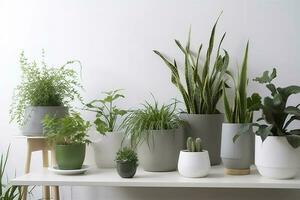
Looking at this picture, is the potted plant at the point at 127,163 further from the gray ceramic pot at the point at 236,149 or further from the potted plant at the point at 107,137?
the gray ceramic pot at the point at 236,149

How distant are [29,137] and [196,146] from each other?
0.69 metres

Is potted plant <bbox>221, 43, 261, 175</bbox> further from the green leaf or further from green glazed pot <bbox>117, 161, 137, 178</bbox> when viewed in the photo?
green glazed pot <bbox>117, 161, 137, 178</bbox>

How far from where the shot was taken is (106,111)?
5.54 ft

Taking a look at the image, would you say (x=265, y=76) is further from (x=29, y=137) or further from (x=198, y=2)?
(x=29, y=137)

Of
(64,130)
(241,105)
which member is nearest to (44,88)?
(64,130)

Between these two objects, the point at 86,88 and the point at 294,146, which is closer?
the point at 294,146

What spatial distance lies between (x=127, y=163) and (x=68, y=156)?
24 centimetres

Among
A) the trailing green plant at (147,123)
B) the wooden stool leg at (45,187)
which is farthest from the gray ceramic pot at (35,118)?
the trailing green plant at (147,123)

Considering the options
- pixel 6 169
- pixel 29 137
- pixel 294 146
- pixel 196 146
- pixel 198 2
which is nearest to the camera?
pixel 294 146

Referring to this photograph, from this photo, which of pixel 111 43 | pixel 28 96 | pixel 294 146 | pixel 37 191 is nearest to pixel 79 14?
pixel 111 43

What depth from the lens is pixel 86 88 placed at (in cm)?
171

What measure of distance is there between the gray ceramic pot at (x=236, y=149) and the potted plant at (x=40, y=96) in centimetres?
67

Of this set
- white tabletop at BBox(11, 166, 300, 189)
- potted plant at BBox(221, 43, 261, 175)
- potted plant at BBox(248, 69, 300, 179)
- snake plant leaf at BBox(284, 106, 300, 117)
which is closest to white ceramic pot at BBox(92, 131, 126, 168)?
white tabletop at BBox(11, 166, 300, 189)

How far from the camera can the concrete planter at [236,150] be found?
137 cm
